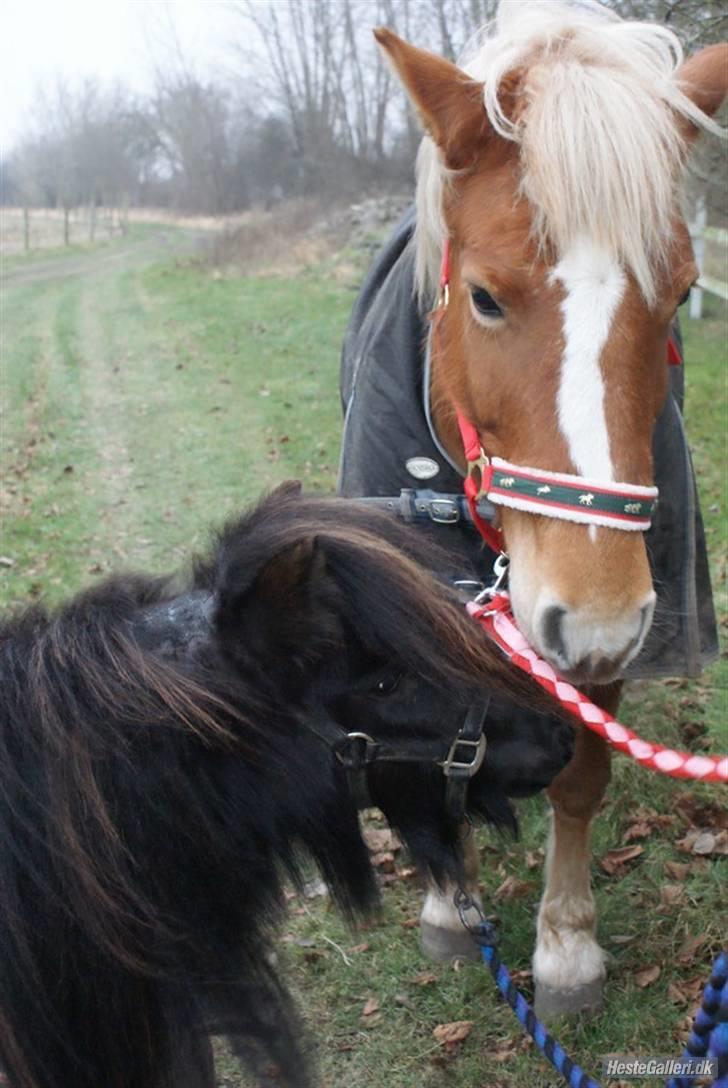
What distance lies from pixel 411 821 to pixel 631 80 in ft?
5.40

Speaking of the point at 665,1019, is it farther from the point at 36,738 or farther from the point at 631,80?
the point at 631,80

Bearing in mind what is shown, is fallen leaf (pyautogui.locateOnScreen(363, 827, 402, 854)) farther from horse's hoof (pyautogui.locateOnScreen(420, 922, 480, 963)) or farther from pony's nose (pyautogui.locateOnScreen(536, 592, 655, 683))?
pony's nose (pyautogui.locateOnScreen(536, 592, 655, 683))

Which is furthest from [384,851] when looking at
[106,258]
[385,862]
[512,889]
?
[106,258]

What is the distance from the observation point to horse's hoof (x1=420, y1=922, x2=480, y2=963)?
3242mm

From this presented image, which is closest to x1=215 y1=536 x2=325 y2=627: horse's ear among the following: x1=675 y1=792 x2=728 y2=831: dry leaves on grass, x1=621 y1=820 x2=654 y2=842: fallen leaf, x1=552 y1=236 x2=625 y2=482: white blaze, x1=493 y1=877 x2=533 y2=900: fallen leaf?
x1=552 y1=236 x2=625 y2=482: white blaze

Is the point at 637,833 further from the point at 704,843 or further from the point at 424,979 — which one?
the point at 424,979

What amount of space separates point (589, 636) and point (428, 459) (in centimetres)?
107

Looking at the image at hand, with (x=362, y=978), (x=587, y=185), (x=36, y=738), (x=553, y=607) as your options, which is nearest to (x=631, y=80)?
(x=587, y=185)

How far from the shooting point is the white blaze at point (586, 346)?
2.04 m

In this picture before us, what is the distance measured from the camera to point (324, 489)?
7770 mm

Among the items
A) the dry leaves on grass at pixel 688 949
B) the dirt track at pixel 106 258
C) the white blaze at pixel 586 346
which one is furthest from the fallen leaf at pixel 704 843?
the dirt track at pixel 106 258

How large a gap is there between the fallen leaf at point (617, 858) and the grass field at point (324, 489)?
1 centimetres

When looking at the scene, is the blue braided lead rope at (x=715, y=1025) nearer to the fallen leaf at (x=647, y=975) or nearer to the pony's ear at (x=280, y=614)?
the pony's ear at (x=280, y=614)

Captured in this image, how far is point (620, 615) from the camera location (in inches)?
75.9
